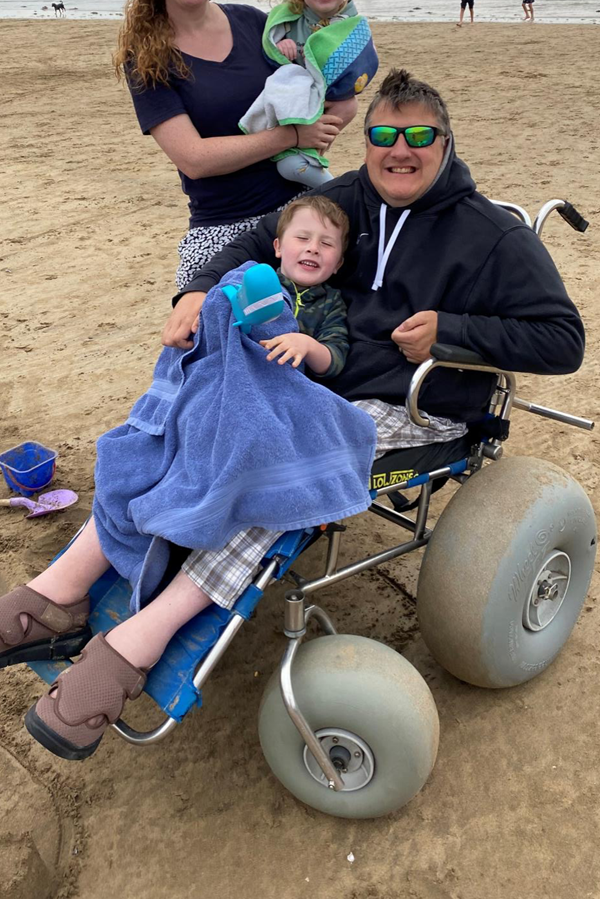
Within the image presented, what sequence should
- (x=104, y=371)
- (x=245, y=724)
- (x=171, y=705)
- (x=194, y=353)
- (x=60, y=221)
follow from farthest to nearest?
(x=60, y=221)
(x=104, y=371)
(x=245, y=724)
(x=194, y=353)
(x=171, y=705)

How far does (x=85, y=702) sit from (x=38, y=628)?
1.00 feet

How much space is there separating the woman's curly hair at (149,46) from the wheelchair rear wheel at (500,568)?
1.53 meters

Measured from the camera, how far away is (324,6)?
8.47ft

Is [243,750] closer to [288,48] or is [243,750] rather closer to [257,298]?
[257,298]

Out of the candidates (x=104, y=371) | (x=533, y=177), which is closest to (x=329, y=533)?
(x=104, y=371)

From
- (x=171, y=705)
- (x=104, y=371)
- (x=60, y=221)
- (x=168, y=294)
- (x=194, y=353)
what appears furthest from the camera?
(x=60, y=221)

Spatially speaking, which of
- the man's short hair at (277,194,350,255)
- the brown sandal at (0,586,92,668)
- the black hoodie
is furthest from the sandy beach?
the man's short hair at (277,194,350,255)

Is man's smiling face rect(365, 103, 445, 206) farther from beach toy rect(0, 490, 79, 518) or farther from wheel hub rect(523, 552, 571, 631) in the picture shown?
beach toy rect(0, 490, 79, 518)

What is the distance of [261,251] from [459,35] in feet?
48.3

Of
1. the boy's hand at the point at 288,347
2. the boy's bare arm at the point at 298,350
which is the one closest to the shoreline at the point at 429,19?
the boy's bare arm at the point at 298,350

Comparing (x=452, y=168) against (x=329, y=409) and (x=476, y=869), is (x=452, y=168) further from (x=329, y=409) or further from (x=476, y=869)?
(x=476, y=869)

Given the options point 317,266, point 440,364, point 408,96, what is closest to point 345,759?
point 440,364

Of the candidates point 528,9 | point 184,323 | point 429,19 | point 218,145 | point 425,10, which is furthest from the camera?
point 425,10

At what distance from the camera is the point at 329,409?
194 centimetres
